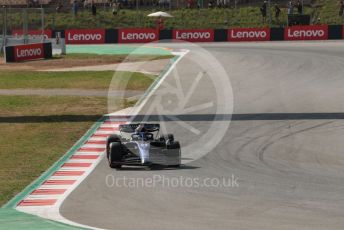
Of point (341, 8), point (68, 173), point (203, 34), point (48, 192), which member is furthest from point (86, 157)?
point (341, 8)

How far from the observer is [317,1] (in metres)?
65.7

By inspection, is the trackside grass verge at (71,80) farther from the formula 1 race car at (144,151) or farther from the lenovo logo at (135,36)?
the lenovo logo at (135,36)

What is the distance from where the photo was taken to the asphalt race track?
37.2 feet

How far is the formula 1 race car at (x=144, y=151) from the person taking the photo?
1502 cm

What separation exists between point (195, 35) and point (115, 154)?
1882 inches

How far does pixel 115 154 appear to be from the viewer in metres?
15.2

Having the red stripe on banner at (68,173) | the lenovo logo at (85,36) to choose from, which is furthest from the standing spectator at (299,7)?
the red stripe on banner at (68,173)

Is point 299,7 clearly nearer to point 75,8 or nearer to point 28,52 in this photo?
point 75,8

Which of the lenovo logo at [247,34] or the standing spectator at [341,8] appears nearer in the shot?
A: the lenovo logo at [247,34]

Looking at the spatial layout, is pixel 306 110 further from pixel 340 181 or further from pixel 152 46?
pixel 152 46

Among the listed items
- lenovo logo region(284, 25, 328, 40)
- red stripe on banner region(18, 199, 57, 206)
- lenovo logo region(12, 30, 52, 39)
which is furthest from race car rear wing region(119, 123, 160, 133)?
lenovo logo region(284, 25, 328, 40)

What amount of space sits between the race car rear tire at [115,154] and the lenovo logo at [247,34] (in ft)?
153

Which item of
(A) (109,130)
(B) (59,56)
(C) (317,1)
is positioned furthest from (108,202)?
(C) (317,1)

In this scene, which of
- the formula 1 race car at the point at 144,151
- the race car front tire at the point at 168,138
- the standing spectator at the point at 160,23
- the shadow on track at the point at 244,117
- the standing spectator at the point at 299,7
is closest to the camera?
the formula 1 race car at the point at 144,151
